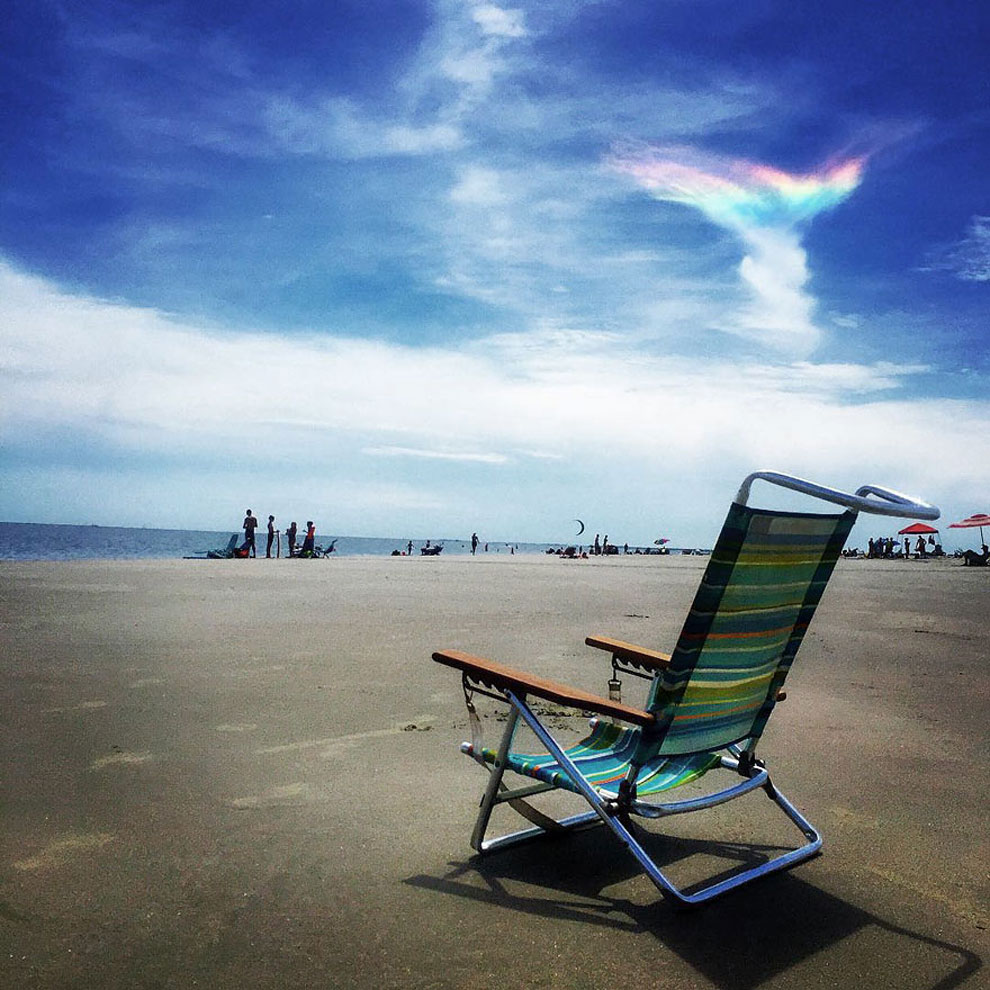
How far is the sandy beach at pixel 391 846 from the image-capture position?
2.43m

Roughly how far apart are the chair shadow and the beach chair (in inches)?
3.6

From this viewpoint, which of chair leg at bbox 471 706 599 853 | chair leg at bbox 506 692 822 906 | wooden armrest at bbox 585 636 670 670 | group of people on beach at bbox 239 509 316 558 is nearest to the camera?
chair leg at bbox 506 692 822 906

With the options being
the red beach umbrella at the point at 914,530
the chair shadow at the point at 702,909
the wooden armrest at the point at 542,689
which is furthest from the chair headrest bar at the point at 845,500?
the red beach umbrella at the point at 914,530

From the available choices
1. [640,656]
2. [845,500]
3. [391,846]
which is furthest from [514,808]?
[845,500]

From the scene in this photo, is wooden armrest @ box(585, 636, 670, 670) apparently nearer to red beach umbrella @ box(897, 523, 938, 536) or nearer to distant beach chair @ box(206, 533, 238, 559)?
distant beach chair @ box(206, 533, 238, 559)

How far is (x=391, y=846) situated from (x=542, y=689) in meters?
1.06

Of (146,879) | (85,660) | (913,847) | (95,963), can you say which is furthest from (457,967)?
(85,660)

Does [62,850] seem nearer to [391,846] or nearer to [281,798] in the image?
[281,798]

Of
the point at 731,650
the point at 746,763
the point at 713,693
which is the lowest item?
the point at 746,763

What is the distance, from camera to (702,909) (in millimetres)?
2793

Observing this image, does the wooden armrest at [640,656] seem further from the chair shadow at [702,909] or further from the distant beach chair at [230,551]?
the distant beach chair at [230,551]

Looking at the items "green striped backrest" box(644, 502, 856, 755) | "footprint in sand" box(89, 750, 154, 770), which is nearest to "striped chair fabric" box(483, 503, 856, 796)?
"green striped backrest" box(644, 502, 856, 755)

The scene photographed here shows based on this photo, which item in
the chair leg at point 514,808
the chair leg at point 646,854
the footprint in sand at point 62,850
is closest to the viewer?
the chair leg at point 646,854

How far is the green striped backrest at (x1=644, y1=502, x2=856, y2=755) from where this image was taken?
267 cm
